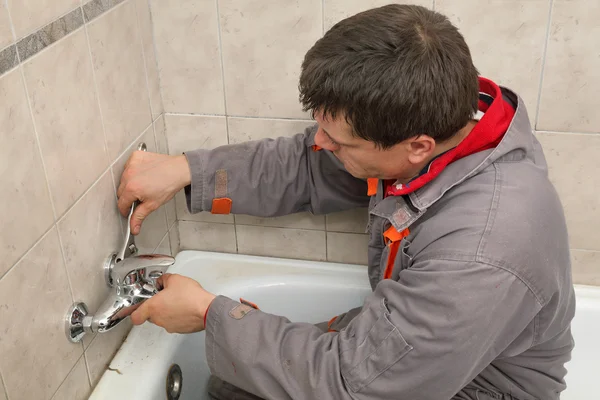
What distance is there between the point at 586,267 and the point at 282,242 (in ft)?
2.31

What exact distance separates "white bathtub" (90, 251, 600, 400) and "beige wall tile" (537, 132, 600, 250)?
0.15 metres

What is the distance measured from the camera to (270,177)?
1369mm

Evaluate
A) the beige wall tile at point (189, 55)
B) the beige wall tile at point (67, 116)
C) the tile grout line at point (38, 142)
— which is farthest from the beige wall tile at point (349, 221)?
the tile grout line at point (38, 142)

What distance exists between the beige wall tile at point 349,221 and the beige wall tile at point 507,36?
416mm

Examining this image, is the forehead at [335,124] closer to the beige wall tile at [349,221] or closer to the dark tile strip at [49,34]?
the dark tile strip at [49,34]

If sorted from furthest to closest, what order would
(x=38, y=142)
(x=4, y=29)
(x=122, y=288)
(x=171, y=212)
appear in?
(x=171, y=212) → (x=122, y=288) → (x=38, y=142) → (x=4, y=29)

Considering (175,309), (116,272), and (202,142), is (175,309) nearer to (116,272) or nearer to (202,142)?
(116,272)

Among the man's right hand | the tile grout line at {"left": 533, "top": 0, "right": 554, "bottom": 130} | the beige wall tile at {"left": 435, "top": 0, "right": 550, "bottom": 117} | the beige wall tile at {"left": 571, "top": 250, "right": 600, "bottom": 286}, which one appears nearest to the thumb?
the man's right hand

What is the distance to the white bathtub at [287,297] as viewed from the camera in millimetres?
1452

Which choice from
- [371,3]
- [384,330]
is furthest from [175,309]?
[371,3]

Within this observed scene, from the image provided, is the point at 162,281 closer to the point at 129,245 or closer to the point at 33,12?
the point at 129,245

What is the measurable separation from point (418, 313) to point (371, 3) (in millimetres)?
638

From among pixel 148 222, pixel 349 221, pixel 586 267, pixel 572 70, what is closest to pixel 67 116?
pixel 148 222

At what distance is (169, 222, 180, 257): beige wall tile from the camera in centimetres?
160
